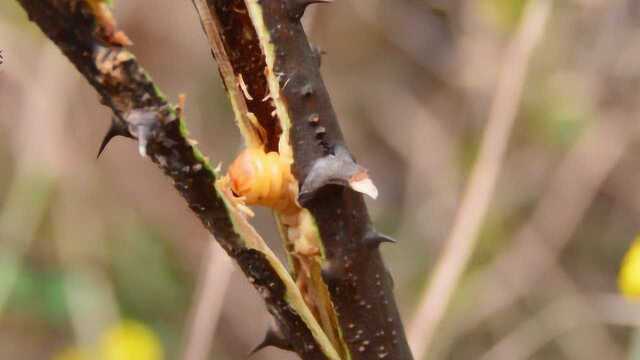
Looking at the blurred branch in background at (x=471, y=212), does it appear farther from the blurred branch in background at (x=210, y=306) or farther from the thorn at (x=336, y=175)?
the thorn at (x=336, y=175)

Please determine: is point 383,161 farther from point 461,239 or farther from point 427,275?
point 461,239

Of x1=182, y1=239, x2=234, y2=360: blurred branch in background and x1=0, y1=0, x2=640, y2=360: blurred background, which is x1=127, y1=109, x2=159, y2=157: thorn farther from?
x1=0, y1=0, x2=640, y2=360: blurred background

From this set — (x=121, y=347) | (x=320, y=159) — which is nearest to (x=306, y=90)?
(x=320, y=159)

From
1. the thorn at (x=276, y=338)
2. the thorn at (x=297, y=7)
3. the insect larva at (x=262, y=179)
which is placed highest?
the thorn at (x=297, y=7)

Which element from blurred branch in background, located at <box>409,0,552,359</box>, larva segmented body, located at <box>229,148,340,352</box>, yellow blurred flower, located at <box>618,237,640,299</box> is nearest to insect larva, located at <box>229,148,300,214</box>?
larva segmented body, located at <box>229,148,340,352</box>

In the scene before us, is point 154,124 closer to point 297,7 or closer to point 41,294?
point 297,7

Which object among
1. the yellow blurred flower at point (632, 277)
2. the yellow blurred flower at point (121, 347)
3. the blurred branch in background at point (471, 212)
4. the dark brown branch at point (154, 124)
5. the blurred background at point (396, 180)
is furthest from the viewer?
the blurred background at point (396, 180)

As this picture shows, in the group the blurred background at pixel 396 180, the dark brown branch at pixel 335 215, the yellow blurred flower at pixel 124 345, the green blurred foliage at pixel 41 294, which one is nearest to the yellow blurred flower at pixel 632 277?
the dark brown branch at pixel 335 215

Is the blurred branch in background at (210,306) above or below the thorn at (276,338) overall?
above
